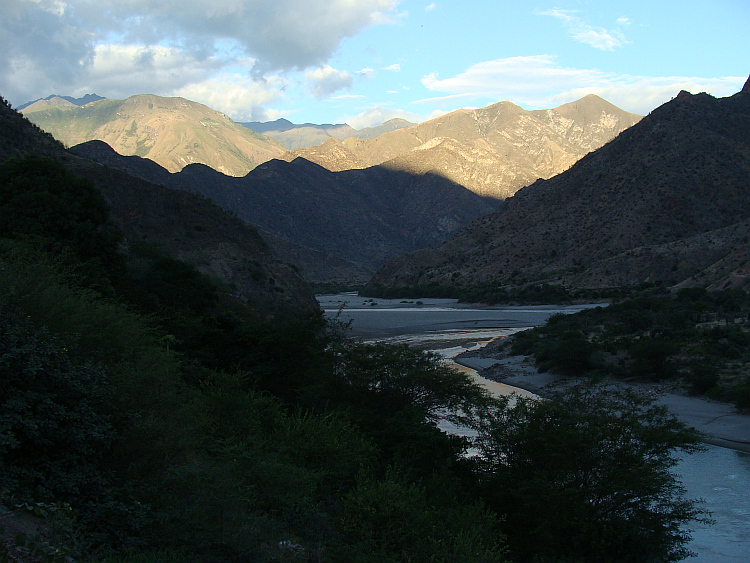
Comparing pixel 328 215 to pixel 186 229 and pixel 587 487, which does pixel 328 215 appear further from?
pixel 587 487

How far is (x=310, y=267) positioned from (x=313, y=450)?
457ft

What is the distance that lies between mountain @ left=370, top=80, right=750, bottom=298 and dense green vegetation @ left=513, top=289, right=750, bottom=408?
94.8ft

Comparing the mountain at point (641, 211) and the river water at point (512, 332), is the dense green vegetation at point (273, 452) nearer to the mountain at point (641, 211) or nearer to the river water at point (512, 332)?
the river water at point (512, 332)

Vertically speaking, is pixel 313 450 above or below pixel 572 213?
below

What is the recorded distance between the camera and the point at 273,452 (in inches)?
537

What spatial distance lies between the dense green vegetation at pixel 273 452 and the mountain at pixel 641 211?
62.4 m

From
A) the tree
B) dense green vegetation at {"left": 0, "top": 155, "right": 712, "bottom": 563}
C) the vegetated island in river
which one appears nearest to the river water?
the tree

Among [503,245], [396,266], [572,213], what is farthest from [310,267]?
[572,213]

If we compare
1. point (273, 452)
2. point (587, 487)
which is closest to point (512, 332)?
point (587, 487)

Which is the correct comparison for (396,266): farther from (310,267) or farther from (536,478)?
(536,478)

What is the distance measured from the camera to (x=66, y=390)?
9664 mm

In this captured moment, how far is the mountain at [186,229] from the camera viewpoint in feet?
134

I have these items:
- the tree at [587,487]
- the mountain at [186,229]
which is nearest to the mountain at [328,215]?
the mountain at [186,229]

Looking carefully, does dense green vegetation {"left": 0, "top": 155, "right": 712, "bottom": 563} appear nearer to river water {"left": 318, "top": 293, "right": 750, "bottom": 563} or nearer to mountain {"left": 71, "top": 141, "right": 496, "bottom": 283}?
river water {"left": 318, "top": 293, "right": 750, "bottom": 563}
